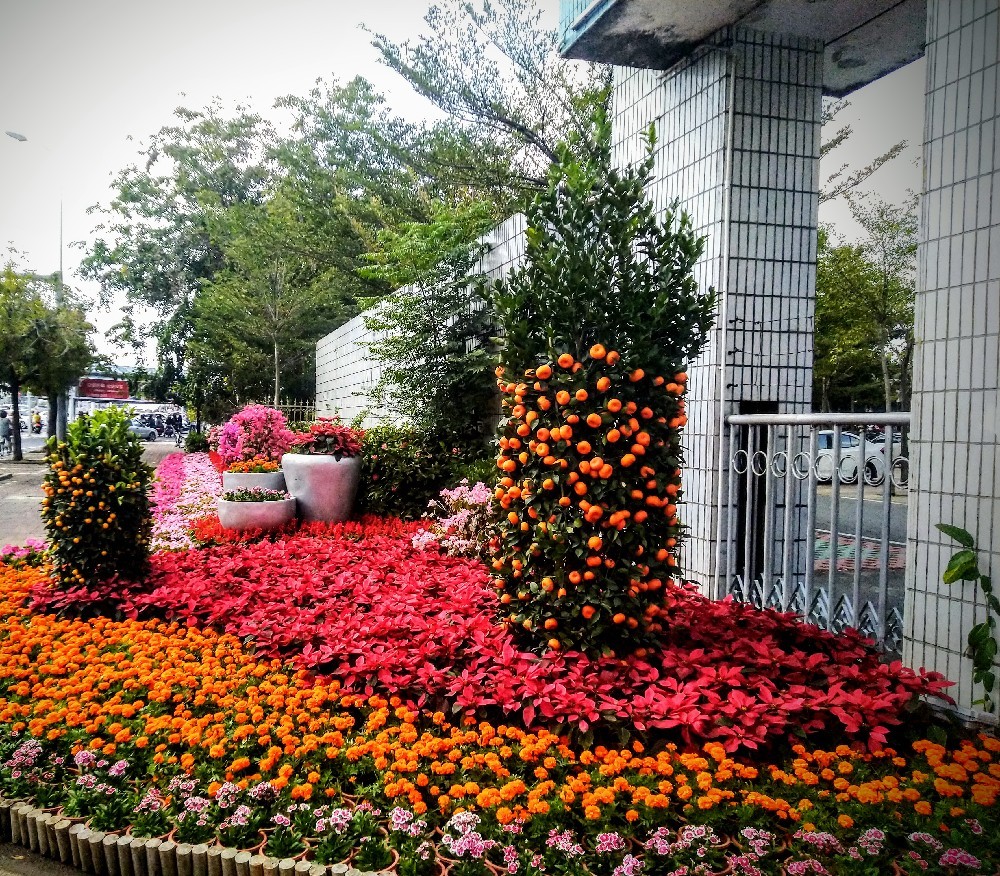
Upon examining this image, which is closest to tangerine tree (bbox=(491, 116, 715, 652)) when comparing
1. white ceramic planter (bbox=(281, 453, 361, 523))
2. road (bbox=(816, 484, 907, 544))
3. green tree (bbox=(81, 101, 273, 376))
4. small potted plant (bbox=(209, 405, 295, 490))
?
white ceramic planter (bbox=(281, 453, 361, 523))

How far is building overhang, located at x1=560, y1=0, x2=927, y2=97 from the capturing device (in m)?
4.20

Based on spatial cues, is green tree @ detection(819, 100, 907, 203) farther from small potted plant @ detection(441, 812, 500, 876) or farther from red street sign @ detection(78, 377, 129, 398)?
red street sign @ detection(78, 377, 129, 398)

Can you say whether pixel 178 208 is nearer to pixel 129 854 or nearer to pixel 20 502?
pixel 20 502

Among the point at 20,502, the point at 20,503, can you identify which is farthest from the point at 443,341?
the point at 20,502

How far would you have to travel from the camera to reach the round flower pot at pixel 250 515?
6.79 meters

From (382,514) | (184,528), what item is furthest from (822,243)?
(184,528)

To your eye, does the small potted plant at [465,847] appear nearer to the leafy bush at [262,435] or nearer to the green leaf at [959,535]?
the green leaf at [959,535]

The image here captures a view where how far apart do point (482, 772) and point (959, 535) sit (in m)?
2.06

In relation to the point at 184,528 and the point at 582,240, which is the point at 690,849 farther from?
the point at 184,528

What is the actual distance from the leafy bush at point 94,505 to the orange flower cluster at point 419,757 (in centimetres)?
116

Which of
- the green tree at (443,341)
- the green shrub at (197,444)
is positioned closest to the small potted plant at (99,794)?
the green tree at (443,341)

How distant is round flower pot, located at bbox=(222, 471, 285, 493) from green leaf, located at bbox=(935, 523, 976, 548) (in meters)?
6.56

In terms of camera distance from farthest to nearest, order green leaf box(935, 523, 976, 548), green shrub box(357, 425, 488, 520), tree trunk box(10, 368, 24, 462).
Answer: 1. tree trunk box(10, 368, 24, 462)
2. green shrub box(357, 425, 488, 520)
3. green leaf box(935, 523, 976, 548)

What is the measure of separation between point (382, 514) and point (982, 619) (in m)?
5.61
